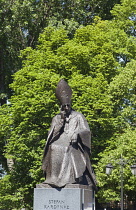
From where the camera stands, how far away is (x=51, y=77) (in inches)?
1048

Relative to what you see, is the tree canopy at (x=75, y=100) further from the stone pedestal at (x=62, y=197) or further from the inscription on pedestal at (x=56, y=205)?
the inscription on pedestal at (x=56, y=205)

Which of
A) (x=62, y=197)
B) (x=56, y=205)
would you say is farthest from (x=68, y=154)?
(x=56, y=205)

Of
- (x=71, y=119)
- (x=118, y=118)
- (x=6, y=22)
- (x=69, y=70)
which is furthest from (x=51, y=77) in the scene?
(x=71, y=119)

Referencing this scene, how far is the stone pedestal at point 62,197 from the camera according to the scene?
37.0 feet

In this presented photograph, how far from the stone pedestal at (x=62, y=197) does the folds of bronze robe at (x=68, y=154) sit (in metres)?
0.17

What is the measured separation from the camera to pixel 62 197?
11.4m

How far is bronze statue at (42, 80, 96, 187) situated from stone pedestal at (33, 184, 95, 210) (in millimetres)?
162

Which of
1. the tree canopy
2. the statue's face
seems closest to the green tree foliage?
the tree canopy

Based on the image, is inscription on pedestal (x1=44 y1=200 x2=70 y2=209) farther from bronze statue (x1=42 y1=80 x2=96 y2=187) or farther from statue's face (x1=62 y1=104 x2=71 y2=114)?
statue's face (x1=62 y1=104 x2=71 y2=114)

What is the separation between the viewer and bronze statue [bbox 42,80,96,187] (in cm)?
1170

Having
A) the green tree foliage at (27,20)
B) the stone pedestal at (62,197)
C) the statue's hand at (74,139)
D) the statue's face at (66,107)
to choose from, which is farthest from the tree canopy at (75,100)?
the stone pedestal at (62,197)

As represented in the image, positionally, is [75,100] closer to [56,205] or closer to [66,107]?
[66,107]

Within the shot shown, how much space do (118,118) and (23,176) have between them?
604 centimetres

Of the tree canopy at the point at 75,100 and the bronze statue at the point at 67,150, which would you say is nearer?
the bronze statue at the point at 67,150
